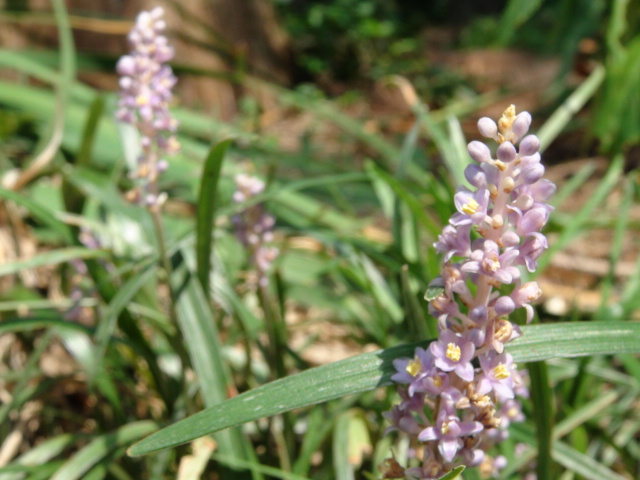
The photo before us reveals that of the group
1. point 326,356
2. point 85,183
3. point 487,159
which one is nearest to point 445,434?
point 487,159

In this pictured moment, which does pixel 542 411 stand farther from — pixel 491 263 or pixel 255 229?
pixel 255 229

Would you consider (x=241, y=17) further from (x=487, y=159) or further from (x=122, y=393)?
(x=487, y=159)

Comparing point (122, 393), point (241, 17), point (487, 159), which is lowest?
point (122, 393)

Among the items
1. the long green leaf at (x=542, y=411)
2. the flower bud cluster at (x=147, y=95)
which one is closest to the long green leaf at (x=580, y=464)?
the long green leaf at (x=542, y=411)

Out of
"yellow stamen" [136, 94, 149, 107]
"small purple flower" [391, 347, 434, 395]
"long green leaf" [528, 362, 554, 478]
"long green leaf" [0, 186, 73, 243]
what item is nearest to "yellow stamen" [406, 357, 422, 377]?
"small purple flower" [391, 347, 434, 395]

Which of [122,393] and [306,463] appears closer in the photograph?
[306,463]

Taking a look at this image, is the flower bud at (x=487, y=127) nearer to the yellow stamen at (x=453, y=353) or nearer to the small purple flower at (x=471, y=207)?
the small purple flower at (x=471, y=207)

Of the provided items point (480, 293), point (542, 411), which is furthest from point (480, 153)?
point (542, 411)
